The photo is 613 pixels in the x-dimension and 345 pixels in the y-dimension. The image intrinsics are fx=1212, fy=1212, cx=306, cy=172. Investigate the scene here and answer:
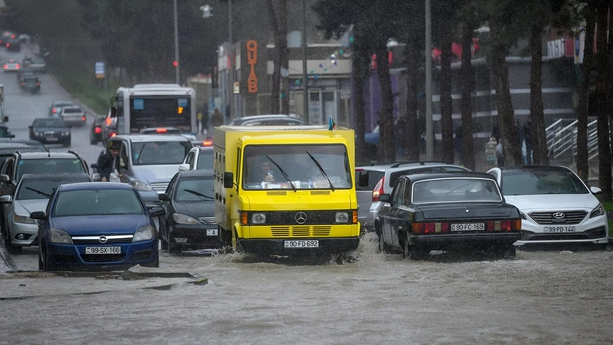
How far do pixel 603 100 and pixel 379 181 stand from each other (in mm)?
8046

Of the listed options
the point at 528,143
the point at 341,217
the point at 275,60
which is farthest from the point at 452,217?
the point at 275,60

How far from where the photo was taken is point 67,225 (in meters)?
16.8

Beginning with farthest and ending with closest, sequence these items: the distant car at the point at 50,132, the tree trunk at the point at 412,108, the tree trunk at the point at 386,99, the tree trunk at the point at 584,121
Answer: the distant car at the point at 50,132
the tree trunk at the point at 386,99
the tree trunk at the point at 412,108
the tree trunk at the point at 584,121

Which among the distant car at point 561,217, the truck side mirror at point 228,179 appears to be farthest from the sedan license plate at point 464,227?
the truck side mirror at point 228,179

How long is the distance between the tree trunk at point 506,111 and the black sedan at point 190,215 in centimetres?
945

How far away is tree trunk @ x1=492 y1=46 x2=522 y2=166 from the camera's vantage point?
29.2m

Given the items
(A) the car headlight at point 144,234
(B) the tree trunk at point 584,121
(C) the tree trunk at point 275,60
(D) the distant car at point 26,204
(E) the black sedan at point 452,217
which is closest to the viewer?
(E) the black sedan at point 452,217

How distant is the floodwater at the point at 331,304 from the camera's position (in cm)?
1020

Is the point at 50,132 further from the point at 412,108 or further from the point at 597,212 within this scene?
the point at 597,212

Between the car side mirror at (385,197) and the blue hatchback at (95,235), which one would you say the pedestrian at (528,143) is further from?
the blue hatchback at (95,235)

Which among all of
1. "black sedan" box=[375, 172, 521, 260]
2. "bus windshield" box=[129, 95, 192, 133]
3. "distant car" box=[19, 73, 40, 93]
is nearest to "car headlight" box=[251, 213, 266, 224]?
"black sedan" box=[375, 172, 521, 260]

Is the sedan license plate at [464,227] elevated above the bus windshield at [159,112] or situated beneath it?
situated beneath

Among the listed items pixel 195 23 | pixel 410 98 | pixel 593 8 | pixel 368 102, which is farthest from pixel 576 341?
pixel 195 23

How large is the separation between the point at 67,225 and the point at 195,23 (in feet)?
236
